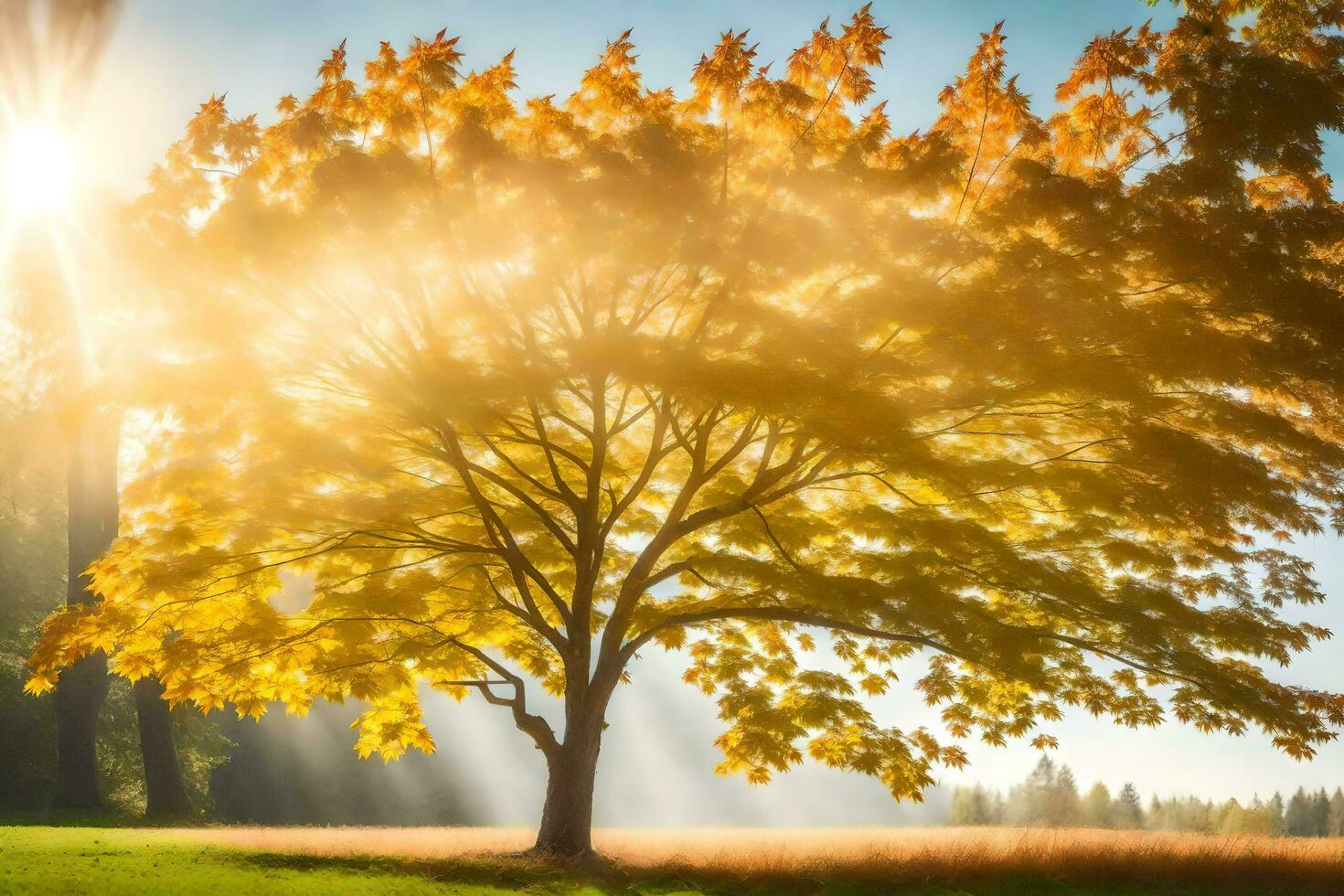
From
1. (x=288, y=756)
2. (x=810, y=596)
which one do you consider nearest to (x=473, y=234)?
(x=810, y=596)

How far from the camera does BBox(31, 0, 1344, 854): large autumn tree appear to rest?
316 inches

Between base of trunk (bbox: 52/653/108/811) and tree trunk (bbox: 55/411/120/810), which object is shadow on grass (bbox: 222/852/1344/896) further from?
base of trunk (bbox: 52/653/108/811)

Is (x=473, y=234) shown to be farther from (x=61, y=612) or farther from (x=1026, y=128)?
(x=61, y=612)

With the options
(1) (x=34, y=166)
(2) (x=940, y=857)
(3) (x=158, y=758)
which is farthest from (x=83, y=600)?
(2) (x=940, y=857)

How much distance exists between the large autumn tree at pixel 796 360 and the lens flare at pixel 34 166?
13.9 feet

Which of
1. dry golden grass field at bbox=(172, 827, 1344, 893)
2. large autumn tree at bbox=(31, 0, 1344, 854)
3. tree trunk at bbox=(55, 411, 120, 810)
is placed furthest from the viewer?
tree trunk at bbox=(55, 411, 120, 810)

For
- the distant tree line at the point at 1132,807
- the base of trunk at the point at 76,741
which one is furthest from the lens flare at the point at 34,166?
the distant tree line at the point at 1132,807

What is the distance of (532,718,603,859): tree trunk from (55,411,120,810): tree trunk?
13953 mm

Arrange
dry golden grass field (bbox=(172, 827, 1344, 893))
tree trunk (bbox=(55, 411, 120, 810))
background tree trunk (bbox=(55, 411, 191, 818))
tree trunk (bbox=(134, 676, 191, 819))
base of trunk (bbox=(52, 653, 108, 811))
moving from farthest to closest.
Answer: base of trunk (bbox=(52, 653, 108, 811))
tree trunk (bbox=(134, 676, 191, 819))
background tree trunk (bbox=(55, 411, 191, 818))
tree trunk (bbox=(55, 411, 120, 810))
dry golden grass field (bbox=(172, 827, 1344, 893))

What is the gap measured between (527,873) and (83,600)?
17204 mm

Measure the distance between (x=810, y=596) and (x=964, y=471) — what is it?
2455 millimetres

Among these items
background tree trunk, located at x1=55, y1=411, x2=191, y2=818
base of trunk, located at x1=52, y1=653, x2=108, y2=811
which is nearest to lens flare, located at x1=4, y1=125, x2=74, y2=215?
background tree trunk, located at x1=55, y1=411, x2=191, y2=818

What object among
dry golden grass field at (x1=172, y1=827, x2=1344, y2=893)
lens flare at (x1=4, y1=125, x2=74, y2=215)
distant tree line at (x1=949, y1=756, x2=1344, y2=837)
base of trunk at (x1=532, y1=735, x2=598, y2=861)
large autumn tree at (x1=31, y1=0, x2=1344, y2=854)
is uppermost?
lens flare at (x1=4, y1=125, x2=74, y2=215)

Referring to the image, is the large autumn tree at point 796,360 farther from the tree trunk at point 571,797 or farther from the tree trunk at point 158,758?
the tree trunk at point 158,758
